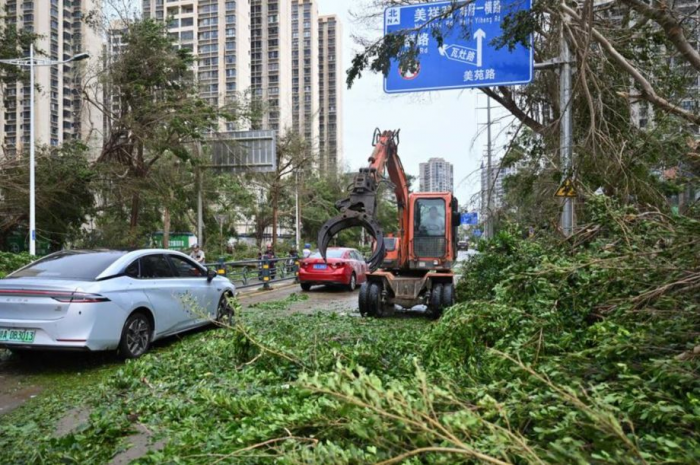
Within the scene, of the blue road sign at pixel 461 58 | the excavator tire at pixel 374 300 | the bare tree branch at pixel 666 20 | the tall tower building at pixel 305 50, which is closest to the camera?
the bare tree branch at pixel 666 20

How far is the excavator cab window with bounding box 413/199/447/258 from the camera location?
35.5ft

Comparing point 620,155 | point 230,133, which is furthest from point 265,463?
point 230,133

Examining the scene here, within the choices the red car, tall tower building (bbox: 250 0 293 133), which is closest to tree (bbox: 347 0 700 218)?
the red car

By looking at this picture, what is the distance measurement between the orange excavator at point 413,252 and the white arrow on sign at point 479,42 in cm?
225

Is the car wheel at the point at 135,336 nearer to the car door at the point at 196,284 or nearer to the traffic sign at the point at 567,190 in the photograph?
the car door at the point at 196,284

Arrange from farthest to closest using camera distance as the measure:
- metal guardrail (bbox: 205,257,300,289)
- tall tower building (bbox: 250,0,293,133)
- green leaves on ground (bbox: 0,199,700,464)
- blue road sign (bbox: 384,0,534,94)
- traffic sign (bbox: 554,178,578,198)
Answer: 1. tall tower building (bbox: 250,0,293,133)
2. metal guardrail (bbox: 205,257,300,289)
3. blue road sign (bbox: 384,0,534,94)
4. traffic sign (bbox: 554,178,578,198)
5. green leaves on ground (bbox: 0,199,700,464)

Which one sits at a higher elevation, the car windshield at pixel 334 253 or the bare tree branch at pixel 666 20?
the bare tree branch at pixel 666 20

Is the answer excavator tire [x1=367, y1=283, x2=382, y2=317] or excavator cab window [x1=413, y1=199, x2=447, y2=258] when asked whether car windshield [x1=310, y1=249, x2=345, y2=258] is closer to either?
excavator cab window [x1=413, y1=199, x2=447, y2=258]

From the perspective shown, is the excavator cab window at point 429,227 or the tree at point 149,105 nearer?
the excavator cab window at point 429,227

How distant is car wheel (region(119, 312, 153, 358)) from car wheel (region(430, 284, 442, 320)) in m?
5.20

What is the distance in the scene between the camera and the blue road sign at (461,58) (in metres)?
9.81

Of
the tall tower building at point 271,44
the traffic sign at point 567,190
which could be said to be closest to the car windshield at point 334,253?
the traffic sign at point 567,190

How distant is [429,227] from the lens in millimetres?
10930

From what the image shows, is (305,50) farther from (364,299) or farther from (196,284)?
(196,284)
